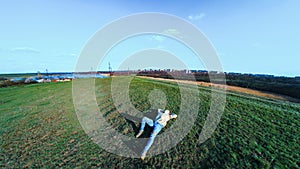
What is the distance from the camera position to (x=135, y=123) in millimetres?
8109

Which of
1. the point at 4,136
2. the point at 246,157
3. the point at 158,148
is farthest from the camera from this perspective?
the point at 4,136

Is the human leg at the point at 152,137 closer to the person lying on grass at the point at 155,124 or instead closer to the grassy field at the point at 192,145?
the person lying on grass at the point at 155,124

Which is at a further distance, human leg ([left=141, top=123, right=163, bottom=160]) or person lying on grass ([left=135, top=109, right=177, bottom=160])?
person lying on grass ([left=135, top=109, right=177, bottom=160])

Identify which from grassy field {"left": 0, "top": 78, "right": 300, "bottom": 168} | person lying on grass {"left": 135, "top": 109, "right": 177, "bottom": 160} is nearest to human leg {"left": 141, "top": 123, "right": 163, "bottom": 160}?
person lying on grass {"left": 135, "top": 109, "right": 177, "bottom": 160}

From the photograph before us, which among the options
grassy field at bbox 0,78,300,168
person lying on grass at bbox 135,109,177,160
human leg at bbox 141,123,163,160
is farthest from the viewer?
person lying on grass at bbox 135,109,177,160

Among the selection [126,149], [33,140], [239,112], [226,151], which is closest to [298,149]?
[226,151]

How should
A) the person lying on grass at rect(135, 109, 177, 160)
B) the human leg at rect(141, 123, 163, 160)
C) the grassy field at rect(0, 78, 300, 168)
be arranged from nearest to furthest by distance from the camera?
1. the grassy field at rect(0, 78, 300, 168)
2. the human leg at rect(141, 123, 163, 160)
3. the person lying on grass at rect(135, 109, 177, 160)

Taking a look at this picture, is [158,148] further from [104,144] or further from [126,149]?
[104,144]

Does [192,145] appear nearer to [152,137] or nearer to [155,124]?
[152,137]

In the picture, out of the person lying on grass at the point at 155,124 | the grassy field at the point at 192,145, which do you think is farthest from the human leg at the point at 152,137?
the grassy field at the point at 192,145

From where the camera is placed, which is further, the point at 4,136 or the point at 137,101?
the point at 137,101

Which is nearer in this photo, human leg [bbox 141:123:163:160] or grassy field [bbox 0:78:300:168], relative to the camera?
grassy field [bbox 0:78:300:168]

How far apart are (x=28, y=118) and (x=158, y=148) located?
1092cm

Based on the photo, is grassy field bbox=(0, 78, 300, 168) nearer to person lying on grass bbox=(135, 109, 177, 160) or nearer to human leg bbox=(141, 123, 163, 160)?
human leg bbox=(141, 123, 163, 160)
